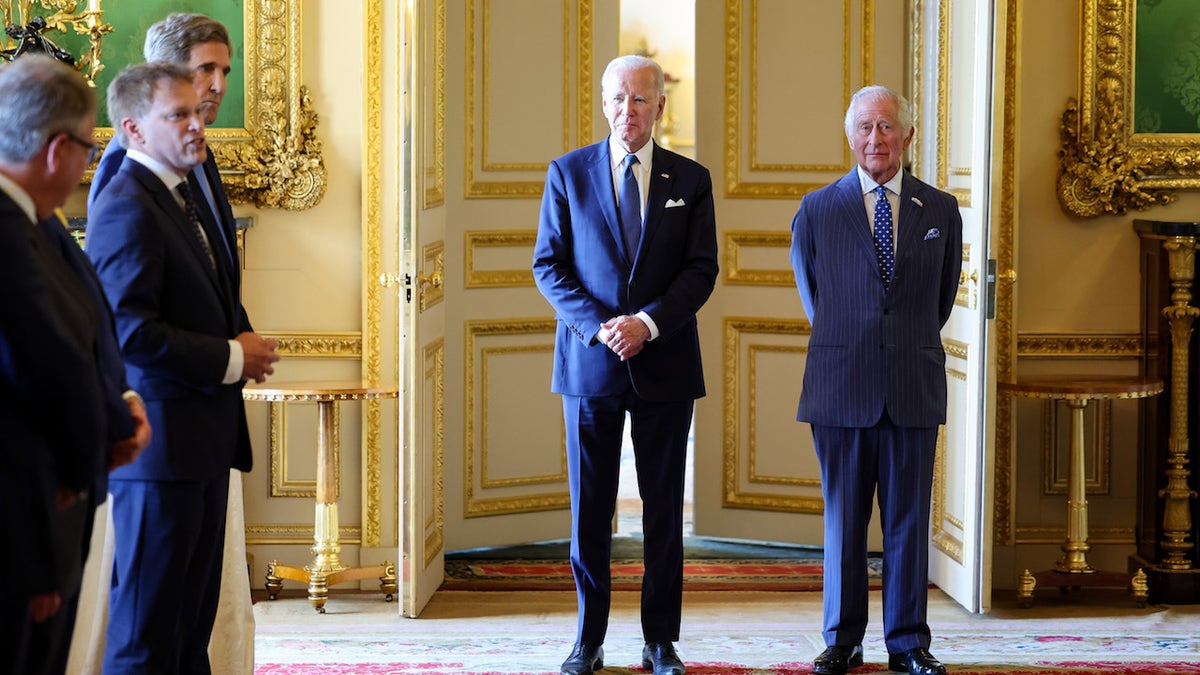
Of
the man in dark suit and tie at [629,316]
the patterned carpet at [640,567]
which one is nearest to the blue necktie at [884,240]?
the man in dark suit and tie at [629,316]

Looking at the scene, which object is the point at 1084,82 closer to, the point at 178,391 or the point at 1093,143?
the point at 1093,143

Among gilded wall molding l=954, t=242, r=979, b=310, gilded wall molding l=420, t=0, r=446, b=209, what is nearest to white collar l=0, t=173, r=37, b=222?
gilded wall molding l=420, t=0, r=446, b=209

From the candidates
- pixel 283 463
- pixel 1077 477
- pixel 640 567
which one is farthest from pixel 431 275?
pixel 1077 477

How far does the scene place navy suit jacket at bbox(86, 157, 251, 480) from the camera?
2623 millimetres

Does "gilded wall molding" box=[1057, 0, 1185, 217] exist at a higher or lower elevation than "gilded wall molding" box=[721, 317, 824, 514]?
higher

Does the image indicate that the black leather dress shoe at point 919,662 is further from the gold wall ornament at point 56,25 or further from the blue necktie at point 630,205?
the gold wall ornament at point 56,25

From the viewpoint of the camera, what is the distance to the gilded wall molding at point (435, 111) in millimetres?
4548

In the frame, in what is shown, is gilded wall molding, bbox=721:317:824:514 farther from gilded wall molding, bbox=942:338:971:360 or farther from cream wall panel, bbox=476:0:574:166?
cream wall panel, bbox=476:0:574:166

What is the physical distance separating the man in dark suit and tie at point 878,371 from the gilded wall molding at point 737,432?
1609 mm

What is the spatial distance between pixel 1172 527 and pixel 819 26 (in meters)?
2.24

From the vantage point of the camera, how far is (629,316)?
368 cm

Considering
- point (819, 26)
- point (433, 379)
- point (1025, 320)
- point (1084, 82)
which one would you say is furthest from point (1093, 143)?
point (433, 379)

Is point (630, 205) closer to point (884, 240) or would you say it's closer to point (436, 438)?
point (884, 240)

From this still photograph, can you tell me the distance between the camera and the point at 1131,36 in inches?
195
